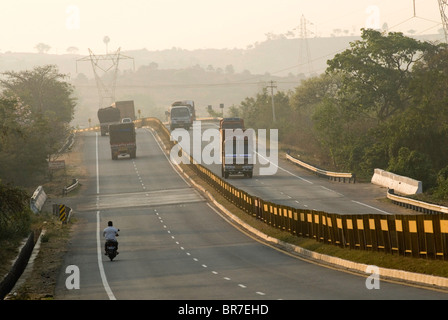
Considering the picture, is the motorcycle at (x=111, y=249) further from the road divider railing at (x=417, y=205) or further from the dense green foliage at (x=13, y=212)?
the road divider railing at (x=417, y=205)

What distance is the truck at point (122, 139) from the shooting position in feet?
313

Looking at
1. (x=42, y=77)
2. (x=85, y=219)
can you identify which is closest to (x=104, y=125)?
(x=42, y=77)

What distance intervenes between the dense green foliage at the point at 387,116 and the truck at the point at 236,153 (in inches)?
479

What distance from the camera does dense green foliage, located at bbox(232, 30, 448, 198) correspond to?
82.6 meters

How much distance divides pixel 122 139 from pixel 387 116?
32.1 m

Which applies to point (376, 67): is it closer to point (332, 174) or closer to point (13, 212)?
point (332, 174)

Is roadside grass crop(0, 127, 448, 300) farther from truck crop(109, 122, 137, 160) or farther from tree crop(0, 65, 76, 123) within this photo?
tree crop(0, 65, 76, 123)

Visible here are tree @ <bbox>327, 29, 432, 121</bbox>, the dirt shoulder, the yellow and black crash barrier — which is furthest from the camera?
tree @ <bbox>327, 29, 432, 121</bbox>

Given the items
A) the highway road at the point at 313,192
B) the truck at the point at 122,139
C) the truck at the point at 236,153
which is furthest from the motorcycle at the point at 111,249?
the truck at the point at 122,139

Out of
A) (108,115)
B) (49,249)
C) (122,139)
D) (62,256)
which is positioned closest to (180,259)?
(62,256)

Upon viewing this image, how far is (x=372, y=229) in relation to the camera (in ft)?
108

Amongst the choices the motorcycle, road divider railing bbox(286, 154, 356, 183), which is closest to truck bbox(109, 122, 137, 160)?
road divider railing bbox(286, 154, 356, 183)

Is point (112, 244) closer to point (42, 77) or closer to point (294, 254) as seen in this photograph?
point (294, 254)

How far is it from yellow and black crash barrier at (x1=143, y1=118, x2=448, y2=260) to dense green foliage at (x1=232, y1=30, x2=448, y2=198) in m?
23.3
